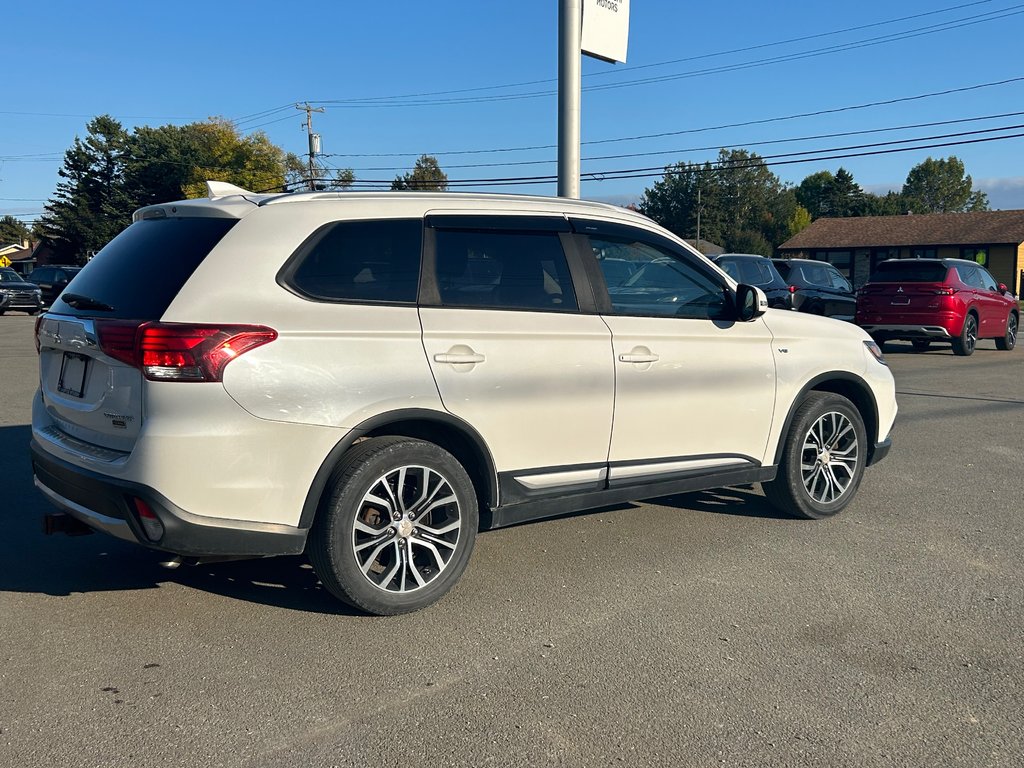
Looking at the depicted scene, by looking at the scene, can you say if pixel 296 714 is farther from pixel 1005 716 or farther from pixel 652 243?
pixel 652 243

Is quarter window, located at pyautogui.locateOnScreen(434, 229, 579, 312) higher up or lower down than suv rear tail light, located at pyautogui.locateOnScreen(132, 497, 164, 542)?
→ higher up

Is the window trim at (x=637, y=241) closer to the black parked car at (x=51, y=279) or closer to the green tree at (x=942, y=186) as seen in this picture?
the black parked car at (x=51, y=279)

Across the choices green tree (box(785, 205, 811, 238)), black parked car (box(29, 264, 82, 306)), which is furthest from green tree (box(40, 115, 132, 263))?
green tree (box(785, 205, 811, 238))

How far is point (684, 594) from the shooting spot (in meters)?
4.59

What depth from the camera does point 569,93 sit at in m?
12.3

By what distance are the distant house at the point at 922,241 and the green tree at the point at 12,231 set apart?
4296 inches

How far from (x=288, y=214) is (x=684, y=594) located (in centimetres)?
264

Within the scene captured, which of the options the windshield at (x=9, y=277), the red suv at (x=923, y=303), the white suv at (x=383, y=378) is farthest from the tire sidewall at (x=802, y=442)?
the windshield at (x=9, y=277)

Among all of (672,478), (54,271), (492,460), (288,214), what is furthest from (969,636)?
(54,271)

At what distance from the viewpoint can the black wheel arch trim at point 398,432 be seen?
3.98 m

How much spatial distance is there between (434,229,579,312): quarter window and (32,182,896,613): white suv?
0.4 inches

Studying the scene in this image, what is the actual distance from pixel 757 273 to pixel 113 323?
16551mm

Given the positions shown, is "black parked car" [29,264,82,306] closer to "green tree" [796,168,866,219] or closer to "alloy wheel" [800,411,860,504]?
"alloy wheel" [800,411,860,504]

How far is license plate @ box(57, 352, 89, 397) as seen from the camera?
13.5 feet
